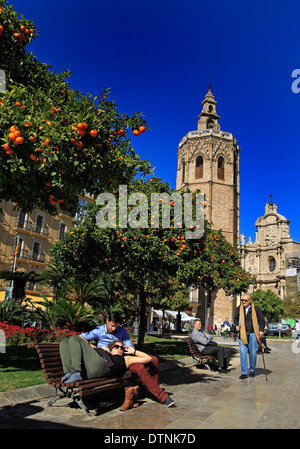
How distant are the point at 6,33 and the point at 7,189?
2586mm

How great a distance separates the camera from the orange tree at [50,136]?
175 inches

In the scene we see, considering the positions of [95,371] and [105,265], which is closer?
[95,371]

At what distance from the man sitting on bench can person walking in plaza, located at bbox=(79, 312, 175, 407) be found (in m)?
3.59

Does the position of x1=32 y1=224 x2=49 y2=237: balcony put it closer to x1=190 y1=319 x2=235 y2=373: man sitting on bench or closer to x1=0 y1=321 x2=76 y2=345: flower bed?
x1=0 y1=321 x2=76 y2=345: flower bed

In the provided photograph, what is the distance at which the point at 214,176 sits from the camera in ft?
172

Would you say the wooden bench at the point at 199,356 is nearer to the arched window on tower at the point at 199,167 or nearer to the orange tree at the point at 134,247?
the orange tree at the point at 134,247

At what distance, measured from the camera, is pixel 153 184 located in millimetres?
10633

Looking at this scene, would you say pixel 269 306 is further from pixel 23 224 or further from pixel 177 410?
pixel 177 410

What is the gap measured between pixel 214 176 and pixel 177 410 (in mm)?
49370

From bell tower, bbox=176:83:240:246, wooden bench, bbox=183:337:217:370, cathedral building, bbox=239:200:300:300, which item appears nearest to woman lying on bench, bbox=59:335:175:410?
wooden bench, bbox=183:337:217:370

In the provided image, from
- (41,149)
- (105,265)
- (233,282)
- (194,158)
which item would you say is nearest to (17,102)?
(41,149)

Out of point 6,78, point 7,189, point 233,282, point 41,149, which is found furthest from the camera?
point 233,282

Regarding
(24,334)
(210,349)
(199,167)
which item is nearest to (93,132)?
(210,349)

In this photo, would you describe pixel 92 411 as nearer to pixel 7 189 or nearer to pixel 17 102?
pixel 7 189
